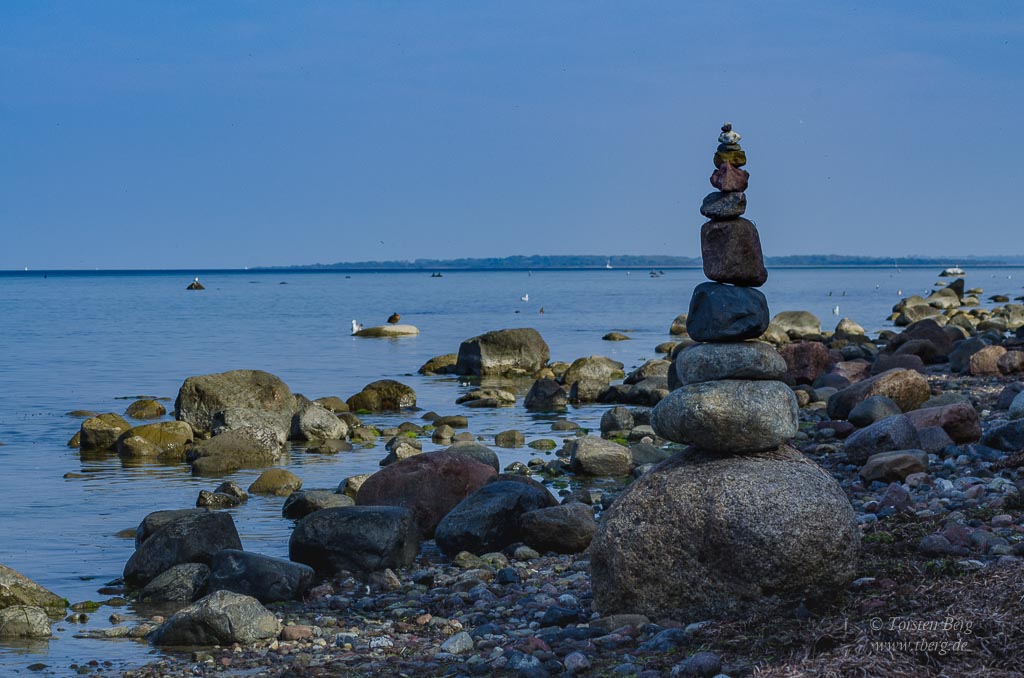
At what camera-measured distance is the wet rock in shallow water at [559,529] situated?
Answer: 1283 cm

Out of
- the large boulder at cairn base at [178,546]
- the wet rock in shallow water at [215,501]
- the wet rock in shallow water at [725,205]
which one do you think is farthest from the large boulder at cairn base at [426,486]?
the wet rock in shallow water at [725,205]

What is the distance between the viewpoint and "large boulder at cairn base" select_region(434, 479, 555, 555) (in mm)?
13023

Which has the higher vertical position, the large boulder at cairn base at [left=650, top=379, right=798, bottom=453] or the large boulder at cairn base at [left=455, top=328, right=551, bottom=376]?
the large boulder at cairn base at [left=650, top=379, right=798, bottom=453]

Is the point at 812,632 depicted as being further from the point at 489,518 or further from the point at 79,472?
the point at 79,472

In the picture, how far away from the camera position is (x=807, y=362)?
2927 cm

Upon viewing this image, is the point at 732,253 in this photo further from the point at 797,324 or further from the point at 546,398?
the point at 797,324

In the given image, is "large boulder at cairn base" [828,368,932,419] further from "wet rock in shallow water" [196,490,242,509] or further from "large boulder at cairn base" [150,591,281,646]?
"large boulder at cairn base" [150,591,281,646]

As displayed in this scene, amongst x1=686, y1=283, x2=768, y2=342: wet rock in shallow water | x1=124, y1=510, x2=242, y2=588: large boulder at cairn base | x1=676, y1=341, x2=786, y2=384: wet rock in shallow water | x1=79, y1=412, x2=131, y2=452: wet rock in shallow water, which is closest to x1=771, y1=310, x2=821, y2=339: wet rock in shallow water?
x1=79, y1=412, x2=131, y2=452: wet rock in shallow water

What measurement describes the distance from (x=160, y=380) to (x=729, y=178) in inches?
1138

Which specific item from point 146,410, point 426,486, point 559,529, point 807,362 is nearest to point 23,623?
point 426,486

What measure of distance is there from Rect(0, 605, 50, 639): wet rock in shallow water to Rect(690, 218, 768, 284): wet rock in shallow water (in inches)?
277

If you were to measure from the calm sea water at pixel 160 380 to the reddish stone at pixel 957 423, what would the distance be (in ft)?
23.8

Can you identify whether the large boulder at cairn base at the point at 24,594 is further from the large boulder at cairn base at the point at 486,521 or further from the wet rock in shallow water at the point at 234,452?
the wet rock in shallow water at the point at 234,452

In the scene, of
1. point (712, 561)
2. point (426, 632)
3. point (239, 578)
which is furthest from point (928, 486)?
point (239, 578)
